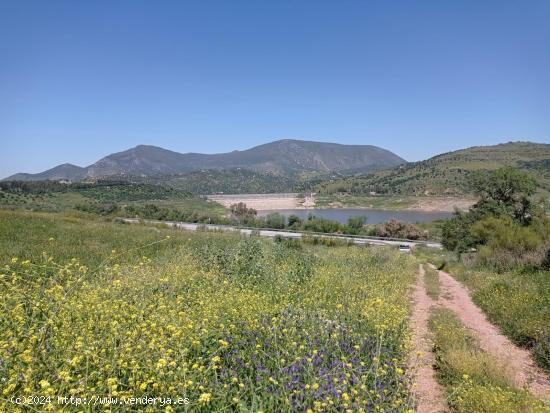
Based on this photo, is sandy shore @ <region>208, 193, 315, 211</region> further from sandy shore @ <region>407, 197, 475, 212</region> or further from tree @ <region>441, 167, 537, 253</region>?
tree @ <region>441, 167, 537, 253</region>

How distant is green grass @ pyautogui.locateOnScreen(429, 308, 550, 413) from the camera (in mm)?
4953

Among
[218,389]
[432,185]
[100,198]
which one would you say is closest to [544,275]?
[218,389]

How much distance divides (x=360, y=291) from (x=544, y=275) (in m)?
7.75

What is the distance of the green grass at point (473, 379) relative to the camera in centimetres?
495

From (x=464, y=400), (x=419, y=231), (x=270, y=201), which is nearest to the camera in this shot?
(x=464, y=400)

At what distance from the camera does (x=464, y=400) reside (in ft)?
17.2

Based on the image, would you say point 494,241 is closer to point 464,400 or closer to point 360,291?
point 360,291

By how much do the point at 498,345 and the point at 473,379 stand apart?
308 cm

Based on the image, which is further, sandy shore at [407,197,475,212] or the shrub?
sandy shore at [407,197,475,212]

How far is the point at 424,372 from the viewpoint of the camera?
6.78 meters

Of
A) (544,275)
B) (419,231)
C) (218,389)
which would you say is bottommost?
(419,231)

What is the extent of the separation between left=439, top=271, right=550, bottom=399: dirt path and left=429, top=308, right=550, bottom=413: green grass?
329 millimetres

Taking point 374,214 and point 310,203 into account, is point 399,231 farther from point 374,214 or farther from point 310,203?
point 310,203

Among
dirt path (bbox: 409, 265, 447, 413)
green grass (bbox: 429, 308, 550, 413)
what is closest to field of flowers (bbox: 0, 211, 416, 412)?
dirt path (bbox: 409, 265, 447, 413)
